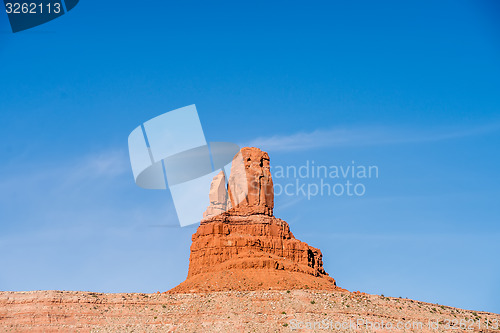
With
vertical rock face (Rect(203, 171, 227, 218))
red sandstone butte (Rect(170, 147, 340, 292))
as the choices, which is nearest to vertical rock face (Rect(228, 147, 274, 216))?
red sandstone butte (Rect(170, 147, 340, 292))

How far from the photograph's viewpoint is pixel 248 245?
131 m

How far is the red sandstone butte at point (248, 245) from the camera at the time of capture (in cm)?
12062

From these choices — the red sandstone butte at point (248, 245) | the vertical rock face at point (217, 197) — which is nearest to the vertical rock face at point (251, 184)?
the red sandstone butte at point (248, 245)

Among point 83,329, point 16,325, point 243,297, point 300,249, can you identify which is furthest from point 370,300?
point 16,325

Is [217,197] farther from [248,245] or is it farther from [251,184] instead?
[248,245]

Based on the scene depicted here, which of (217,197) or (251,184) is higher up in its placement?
(251,184)

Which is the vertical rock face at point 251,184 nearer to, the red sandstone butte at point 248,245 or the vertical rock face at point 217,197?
the red sandstone butte at point 248,245

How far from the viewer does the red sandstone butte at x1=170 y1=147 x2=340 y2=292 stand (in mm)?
120625

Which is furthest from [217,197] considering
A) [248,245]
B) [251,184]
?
[248,245]

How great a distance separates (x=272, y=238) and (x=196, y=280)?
15.9 m

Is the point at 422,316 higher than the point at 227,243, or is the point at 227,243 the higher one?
the point at 227,243

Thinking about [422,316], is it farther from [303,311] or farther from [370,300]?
[303,311]

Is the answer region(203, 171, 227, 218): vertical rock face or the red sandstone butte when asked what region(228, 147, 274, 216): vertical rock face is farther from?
region(203, 171, 227, 218): vertical rock face

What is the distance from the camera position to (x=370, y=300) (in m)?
107
